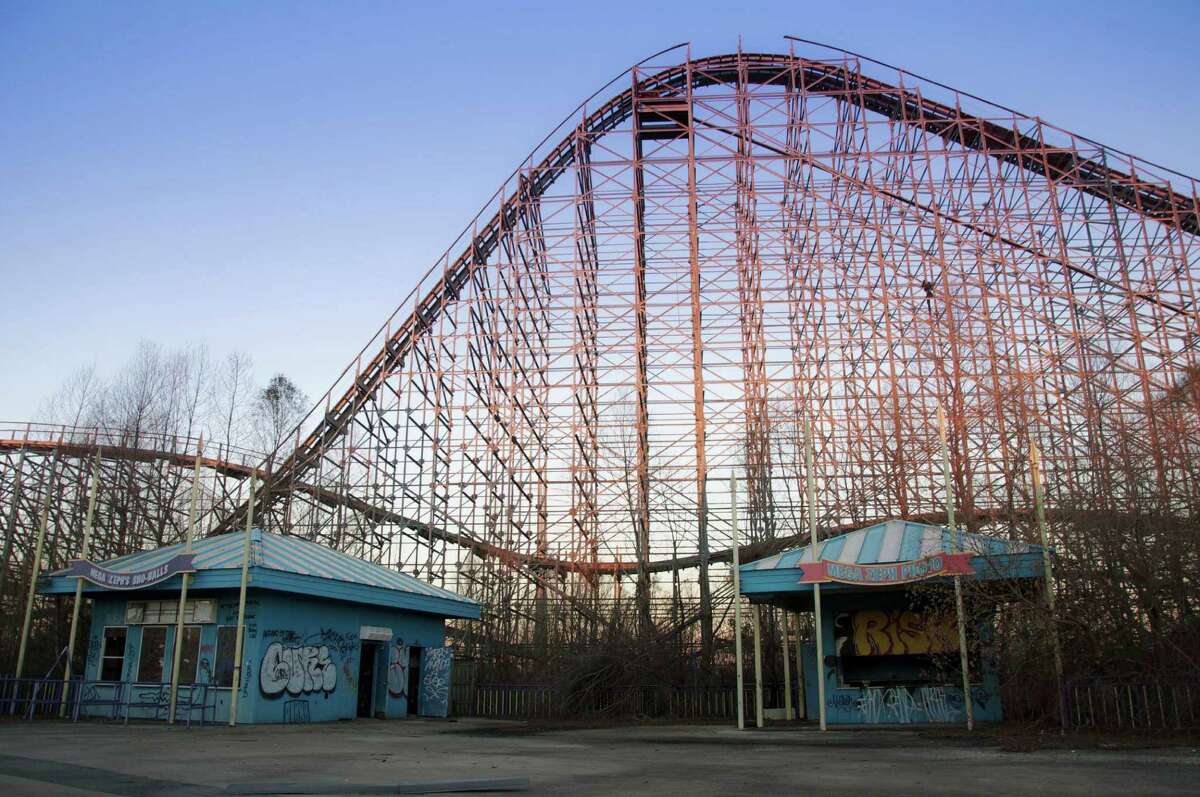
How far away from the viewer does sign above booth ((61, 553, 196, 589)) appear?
16.5 m

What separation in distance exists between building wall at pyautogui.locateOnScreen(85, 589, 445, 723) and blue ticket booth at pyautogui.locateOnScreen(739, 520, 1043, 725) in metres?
7.93

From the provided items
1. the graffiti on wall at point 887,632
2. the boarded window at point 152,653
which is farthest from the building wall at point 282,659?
the graffiti on wall at point 887,632

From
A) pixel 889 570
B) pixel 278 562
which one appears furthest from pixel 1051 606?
pixel 278 562

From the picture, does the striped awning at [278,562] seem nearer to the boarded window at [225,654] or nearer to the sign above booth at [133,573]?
the sign above booth at [133,573]

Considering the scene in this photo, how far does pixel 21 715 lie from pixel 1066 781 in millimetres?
17450

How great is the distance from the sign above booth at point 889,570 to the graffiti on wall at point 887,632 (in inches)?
105

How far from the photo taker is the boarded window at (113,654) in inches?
713

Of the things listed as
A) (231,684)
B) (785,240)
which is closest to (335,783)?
(231,684)

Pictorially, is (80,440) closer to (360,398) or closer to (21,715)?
(360,398)

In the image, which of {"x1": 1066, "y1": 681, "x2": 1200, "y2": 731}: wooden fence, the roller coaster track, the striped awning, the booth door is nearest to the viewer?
{"x1": 1066, "y1": 681, "x2": 1200, "y2": 731}: wooden fence

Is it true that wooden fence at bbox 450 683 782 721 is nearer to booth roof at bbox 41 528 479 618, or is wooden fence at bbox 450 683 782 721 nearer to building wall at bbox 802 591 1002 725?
booth roof at bbox 41 528 479 618

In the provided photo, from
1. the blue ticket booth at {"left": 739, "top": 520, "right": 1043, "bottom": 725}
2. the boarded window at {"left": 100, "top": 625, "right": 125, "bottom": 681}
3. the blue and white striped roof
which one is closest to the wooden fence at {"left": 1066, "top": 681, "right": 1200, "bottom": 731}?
the blue ticket booth at {"left": 739, "top": 520, "right": 1043, "bottom": 725}

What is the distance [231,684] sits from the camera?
16688 millimetres

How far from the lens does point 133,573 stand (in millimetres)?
16953
